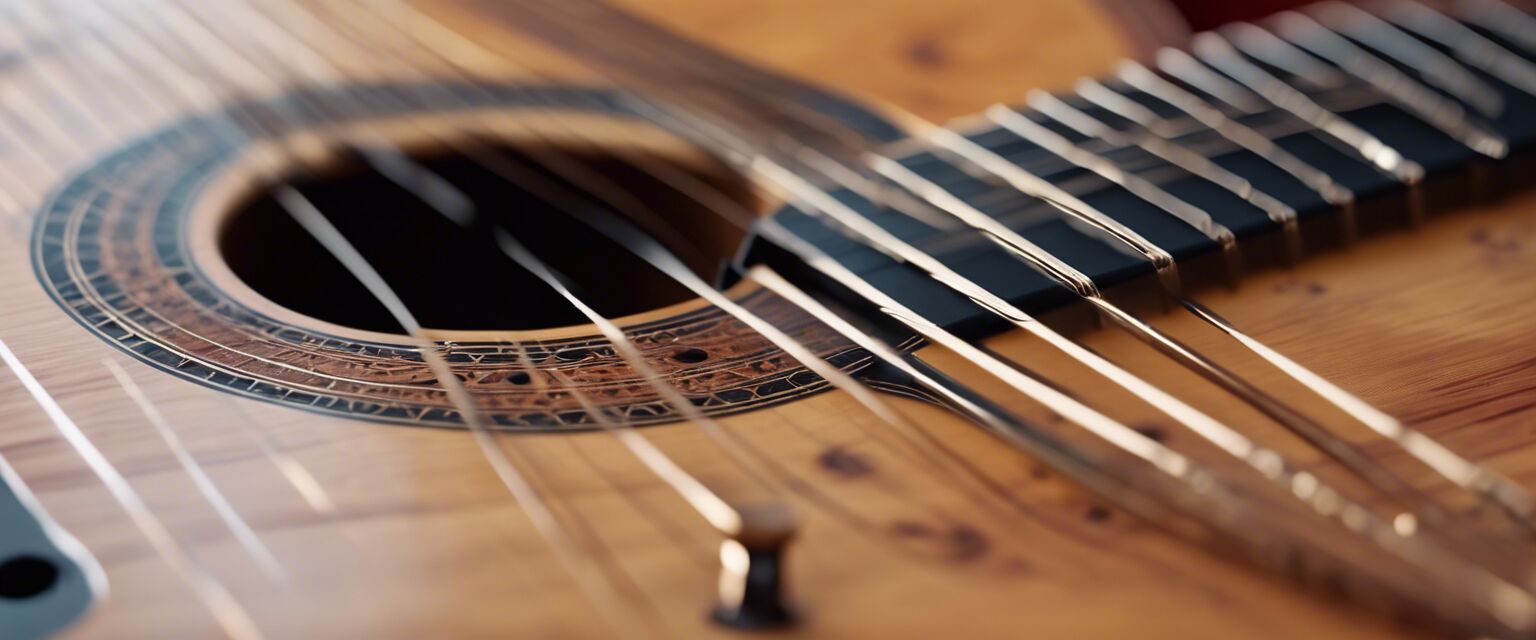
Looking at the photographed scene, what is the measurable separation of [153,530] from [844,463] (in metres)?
0.25

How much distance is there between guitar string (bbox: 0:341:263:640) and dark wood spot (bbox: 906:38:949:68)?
1.98 feet

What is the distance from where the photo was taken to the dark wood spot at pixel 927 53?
0.96 meters

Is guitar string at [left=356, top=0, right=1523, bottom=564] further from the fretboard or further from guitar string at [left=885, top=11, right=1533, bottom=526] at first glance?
the fretboard

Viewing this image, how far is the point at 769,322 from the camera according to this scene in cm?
64

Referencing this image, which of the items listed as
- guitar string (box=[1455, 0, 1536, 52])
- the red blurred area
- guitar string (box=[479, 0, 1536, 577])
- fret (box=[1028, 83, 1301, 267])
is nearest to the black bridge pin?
guitar string (box=[479, 0, 1536, 577])

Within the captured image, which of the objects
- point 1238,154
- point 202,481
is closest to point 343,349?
point 202,481

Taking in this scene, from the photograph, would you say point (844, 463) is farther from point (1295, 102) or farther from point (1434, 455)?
point (1295, 102)

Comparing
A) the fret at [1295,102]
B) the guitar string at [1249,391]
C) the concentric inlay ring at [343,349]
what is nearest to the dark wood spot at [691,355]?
the concentric inlay ring at [343,349]

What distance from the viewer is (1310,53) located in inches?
34.6

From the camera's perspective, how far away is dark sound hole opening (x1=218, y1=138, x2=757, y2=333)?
89 centimetres

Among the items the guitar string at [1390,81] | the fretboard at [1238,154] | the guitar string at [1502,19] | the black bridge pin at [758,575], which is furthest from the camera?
the guitar string at [1502,19]

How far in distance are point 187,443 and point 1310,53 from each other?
0.71m

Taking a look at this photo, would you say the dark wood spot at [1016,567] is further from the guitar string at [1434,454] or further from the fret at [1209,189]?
the fret at [1209,189]

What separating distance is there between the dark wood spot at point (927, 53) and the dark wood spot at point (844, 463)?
19.3 inches
